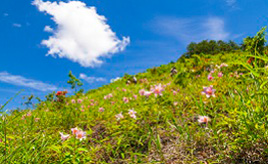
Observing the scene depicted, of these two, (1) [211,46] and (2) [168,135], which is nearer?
(2) [168,135]

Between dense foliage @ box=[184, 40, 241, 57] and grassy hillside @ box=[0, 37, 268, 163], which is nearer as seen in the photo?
grassy hillside @ box=[0, 37, 268, 163]

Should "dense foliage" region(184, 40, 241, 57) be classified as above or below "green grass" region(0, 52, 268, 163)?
above

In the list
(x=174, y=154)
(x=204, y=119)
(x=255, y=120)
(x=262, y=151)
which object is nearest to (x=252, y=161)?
(x=262, y=151)

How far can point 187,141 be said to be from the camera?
97.0 inches

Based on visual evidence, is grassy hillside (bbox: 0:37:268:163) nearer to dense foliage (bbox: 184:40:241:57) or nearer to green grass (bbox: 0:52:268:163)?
green grass (bbox: 0:52:268:163)

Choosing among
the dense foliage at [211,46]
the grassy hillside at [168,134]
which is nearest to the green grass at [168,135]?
the grassy hillside at [168,134]

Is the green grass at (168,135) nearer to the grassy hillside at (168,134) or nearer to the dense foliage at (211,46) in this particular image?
the grassy hillside at (168,134)

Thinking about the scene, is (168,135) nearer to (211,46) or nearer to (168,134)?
(168,134)

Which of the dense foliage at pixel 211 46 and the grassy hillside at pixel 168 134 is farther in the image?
the dense foliage at pixel 211 46

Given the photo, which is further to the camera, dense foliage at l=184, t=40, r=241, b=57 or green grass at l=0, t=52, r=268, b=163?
dense foliage at l=184, t=40, r=241, b=57

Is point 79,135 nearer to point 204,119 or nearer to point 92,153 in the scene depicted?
point 92,153

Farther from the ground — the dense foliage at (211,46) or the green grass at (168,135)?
the dense foliage at (211,46)

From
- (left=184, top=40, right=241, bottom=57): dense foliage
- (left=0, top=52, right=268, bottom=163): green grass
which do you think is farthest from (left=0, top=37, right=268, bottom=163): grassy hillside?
(left=184, top=40, right=241, bottom=57): dense foliage

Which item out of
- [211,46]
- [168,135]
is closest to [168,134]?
[168,135]
